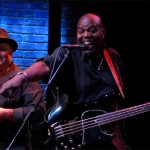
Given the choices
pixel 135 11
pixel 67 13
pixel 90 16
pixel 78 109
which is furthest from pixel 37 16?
pixel 78 109

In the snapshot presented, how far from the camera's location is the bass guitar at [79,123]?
329 centimetres

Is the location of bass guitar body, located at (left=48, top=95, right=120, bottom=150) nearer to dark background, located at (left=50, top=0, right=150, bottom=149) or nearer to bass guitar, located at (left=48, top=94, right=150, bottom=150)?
bass guitar, located at (left=48, top=94, right=150, bottom=150)

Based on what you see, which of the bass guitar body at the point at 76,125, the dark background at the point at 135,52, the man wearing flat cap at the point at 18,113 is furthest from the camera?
the dark background at the point at 135,52

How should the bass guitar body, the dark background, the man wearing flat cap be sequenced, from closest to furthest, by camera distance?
the bass guitar body < the man wearing flat cap < the dark background

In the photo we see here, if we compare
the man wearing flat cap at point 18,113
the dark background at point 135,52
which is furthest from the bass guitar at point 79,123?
the dark background at point 135,52

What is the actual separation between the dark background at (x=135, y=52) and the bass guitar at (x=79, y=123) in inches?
73.5

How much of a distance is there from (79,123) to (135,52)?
2.14 m

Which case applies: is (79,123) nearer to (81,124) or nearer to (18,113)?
(81,124)

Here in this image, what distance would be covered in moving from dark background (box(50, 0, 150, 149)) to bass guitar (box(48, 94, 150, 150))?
1.87 metres

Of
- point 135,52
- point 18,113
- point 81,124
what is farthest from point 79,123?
point 135,52

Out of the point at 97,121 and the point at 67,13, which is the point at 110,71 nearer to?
the point at 97,121

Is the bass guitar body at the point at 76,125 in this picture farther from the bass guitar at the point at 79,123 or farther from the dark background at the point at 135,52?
the dark background at the point at 135,52

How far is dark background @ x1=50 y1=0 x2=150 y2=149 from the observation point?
5199 mm

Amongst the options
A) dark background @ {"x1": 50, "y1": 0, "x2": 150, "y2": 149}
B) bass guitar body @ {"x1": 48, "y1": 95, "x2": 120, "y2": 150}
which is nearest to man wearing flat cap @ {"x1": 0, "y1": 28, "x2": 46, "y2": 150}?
bass guitar body @ {"x1": 48, "y1": 95, "x2": 120, "y2": 150}
